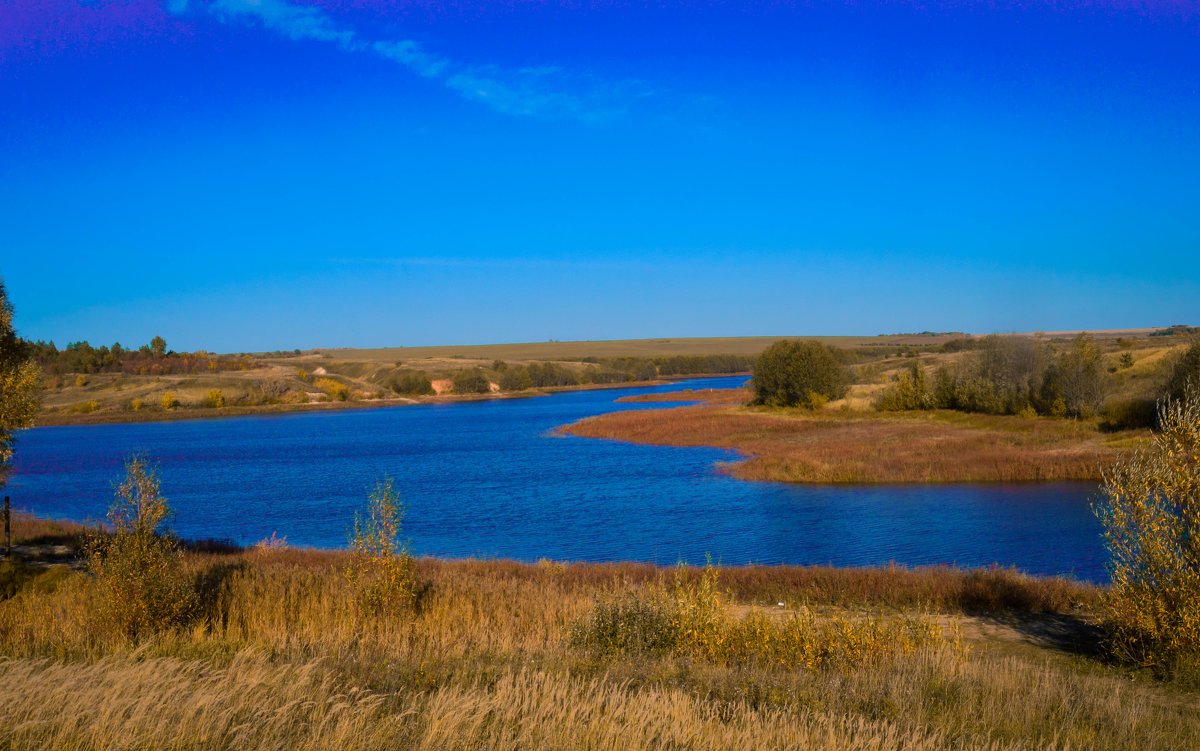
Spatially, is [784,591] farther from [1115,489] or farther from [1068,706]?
[1068,706]

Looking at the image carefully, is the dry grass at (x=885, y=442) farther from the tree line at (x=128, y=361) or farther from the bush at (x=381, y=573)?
the tree line at (x=128, y=361)

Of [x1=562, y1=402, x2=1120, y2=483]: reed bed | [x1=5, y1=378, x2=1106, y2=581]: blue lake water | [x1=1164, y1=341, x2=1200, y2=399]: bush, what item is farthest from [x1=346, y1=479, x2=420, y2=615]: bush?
[x1=1164, y1=341, x2=1200, y2=399]: bush

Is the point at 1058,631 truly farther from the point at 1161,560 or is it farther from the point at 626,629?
the point at 626,629

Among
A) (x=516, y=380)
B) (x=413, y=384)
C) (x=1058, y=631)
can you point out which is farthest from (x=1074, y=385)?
(x=413, y=384)

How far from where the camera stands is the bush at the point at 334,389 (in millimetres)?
115312

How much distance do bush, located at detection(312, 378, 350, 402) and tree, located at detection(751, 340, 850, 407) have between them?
222ft

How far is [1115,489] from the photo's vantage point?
10789 millimetres

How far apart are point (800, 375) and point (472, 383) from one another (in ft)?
250

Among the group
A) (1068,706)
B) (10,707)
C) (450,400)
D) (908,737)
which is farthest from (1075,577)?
A: (450,400)

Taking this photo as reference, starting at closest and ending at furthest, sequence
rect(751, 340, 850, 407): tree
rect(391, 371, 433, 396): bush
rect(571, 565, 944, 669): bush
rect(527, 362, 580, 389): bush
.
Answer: rect(571, 565, 944, 669): bush < rect(751, 340, 850, 407): tree < rect(391, 371, 433, 396): bush < rect(527, 362, 580, 389): bush

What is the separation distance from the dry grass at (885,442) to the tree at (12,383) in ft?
89.8

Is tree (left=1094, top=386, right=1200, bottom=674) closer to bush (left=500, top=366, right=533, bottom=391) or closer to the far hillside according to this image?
the far hillside

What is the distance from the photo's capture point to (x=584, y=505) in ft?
103

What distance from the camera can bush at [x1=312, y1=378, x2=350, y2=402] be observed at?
378 feet
